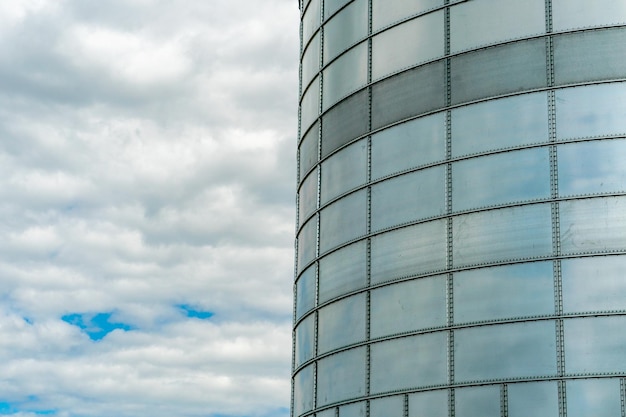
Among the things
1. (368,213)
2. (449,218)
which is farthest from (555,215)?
(368,213)

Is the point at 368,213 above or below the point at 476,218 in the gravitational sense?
above

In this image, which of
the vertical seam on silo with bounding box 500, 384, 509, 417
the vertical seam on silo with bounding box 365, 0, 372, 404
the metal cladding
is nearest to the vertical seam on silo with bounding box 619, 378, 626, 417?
the metal cladding

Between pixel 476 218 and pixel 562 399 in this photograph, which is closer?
A: pixel 562 399

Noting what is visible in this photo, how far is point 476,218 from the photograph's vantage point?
27.1 m

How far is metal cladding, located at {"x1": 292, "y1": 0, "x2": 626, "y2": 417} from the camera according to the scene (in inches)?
998

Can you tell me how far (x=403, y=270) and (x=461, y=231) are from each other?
201 cm

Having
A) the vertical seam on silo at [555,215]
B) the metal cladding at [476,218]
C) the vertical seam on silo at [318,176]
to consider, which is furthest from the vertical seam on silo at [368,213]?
the vertical seam on silo at [555,215]

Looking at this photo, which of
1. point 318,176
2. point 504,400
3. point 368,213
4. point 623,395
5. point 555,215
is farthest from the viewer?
point 318,176

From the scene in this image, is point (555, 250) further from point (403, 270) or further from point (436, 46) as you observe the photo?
point (436, 46)

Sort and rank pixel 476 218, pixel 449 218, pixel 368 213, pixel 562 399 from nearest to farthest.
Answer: pixel 562 399 → pixel 476 218 → pixel 449 218 → pixel 368 213

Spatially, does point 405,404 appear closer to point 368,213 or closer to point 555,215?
point 368,213

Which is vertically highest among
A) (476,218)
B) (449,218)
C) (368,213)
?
(368,213)

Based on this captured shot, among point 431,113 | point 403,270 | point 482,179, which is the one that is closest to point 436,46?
point 431,113

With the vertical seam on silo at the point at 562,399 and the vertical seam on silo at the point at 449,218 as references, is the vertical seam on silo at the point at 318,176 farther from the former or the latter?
the vertical seam on silo at the point at 562,399
